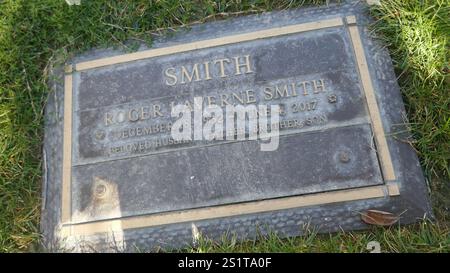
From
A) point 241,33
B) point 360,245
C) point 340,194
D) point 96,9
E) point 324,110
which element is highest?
point 96,9

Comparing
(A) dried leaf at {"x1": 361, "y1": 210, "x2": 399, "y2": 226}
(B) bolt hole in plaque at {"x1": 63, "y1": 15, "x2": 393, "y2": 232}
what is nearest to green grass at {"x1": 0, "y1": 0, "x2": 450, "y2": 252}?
(A) dried leaf at {"x1": 361, "y1": 210, "x2": 399, "y2": 226}

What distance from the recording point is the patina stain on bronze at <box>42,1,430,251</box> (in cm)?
239

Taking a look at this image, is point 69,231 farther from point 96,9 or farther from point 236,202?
point 96,9

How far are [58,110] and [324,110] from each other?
162cm

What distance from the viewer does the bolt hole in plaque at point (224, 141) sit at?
241cm

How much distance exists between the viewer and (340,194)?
7.75 feet

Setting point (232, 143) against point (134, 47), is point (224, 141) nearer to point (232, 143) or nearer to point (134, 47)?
point (232, 143)

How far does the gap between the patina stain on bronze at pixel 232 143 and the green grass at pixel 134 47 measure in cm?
9

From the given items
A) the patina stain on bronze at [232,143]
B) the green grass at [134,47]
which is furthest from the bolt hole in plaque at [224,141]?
the green grass at [134,47]

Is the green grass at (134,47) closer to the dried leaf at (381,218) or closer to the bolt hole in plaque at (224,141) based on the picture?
the dried leaf at (381,218)

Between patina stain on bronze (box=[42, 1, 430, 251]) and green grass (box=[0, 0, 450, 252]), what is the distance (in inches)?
3.6

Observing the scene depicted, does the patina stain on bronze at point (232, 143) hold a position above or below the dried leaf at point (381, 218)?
above

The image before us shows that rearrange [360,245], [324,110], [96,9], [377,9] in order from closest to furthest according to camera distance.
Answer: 1. [360,245]
2. [324,110]
3. [377,9]
4. [96,9]
